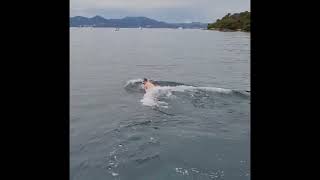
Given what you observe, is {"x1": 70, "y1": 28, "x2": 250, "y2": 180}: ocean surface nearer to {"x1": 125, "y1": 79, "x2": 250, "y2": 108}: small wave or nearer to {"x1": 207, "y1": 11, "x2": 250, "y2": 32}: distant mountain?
{"x1": 125, "y1": 79, "x2": 250, "y2": 108}: small wave

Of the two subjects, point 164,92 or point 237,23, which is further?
point 237,23

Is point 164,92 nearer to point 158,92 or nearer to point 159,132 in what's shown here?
point 158,92

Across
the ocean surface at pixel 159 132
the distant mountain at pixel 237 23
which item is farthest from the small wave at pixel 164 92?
the distant mountain at pixel 237 23

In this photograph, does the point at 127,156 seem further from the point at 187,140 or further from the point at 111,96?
the point at 111,96

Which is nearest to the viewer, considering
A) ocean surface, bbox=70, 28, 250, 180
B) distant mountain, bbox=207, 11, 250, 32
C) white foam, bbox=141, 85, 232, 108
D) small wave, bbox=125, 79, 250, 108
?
ocean surface, bbox=70, 28, 250, 180

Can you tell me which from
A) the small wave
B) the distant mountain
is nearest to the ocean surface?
the small wave

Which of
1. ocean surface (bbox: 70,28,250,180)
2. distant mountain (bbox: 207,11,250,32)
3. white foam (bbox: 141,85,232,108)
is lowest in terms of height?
ocean surface (bbox: 70,28,250,180)

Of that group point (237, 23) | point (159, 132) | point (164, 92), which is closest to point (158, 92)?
point (164, 92)

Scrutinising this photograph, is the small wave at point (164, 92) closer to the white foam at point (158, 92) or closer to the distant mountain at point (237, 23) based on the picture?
the white foam at point (158, 92)

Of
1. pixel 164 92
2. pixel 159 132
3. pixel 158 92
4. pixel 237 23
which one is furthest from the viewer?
Answer: pixel 237 23

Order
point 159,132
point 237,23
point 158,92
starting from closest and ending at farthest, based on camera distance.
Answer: point 159,132 < point 158,92 < point 237,23
